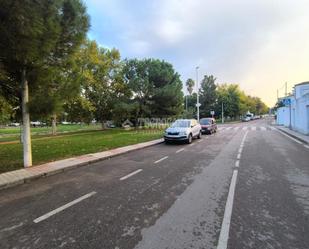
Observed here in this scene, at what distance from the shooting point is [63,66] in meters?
9.69

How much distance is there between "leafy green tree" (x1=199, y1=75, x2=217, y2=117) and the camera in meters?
75.9

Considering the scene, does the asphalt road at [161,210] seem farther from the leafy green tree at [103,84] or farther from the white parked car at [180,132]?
the leafy green tree at [103,84]

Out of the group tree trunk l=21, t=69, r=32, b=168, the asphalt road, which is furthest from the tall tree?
the asphalt road

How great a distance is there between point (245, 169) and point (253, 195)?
9.78 ft

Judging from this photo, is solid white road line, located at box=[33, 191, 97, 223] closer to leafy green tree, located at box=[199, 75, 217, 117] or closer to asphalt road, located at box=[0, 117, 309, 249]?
asphalt road, located at box=[0, 117, 309, 249]

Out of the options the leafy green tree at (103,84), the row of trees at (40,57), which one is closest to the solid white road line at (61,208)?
the row of trees at (40,57)

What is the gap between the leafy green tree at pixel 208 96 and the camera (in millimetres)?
75938

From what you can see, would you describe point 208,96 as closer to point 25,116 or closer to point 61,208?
point 25,116

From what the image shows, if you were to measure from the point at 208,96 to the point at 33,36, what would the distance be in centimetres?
7281

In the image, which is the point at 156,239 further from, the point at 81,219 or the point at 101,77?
the point at 101,77

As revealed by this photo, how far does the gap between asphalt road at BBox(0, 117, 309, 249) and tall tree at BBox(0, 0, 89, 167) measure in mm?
3974

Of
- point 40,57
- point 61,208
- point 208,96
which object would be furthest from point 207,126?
point 208,96

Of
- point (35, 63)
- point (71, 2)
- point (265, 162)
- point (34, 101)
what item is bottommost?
point (265, 162)

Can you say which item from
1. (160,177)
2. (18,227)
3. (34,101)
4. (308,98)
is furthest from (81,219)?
(308,98)
